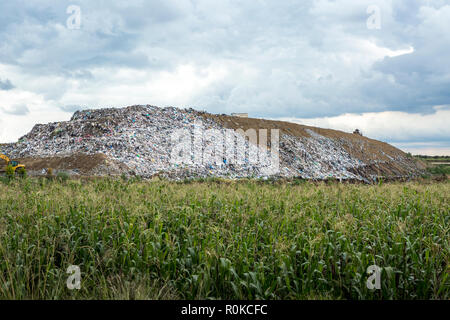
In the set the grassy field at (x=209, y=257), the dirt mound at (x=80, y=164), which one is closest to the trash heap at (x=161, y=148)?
the dirt mound at (x=80, y=164)

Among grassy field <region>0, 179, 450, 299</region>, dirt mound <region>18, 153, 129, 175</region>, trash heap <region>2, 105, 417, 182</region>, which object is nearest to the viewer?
grassy field <region>0, 179, 450, 299</region>

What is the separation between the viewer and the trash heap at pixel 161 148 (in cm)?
1781

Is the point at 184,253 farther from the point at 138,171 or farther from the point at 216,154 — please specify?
the point at 216,154

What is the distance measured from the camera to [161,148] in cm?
1955

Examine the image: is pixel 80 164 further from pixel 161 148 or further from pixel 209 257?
pixel 209 257

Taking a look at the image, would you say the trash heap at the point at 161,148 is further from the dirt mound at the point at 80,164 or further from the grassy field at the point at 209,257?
the grassy field at the point at 209,257

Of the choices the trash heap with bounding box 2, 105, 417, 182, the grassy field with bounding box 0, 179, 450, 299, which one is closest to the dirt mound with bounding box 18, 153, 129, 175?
the trash heap with bounding box 2, 105, 417, 182

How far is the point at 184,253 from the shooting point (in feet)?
15.0

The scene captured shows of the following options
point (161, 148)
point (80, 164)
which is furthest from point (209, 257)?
point (161, 148)

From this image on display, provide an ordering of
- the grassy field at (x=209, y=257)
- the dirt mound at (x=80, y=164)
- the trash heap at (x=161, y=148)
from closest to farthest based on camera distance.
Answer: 1. the grassy field at (x=209, y=257)
2. the dirt mound at (x=80, y=164)
3. the trash heap at (x=161, y=148)

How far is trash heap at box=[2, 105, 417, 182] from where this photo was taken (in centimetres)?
1781

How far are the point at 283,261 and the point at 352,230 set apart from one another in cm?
182

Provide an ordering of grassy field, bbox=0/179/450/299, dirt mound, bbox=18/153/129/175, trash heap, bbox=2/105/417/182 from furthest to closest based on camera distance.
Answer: trash heap, bbox=2/105/417/182, dirt mound, bbox=18/153/129/175, grassy field, bbox=0/179/450/299

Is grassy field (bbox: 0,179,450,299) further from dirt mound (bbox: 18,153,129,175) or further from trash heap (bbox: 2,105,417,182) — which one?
trash heap (bbox: 2,105,417,182)
